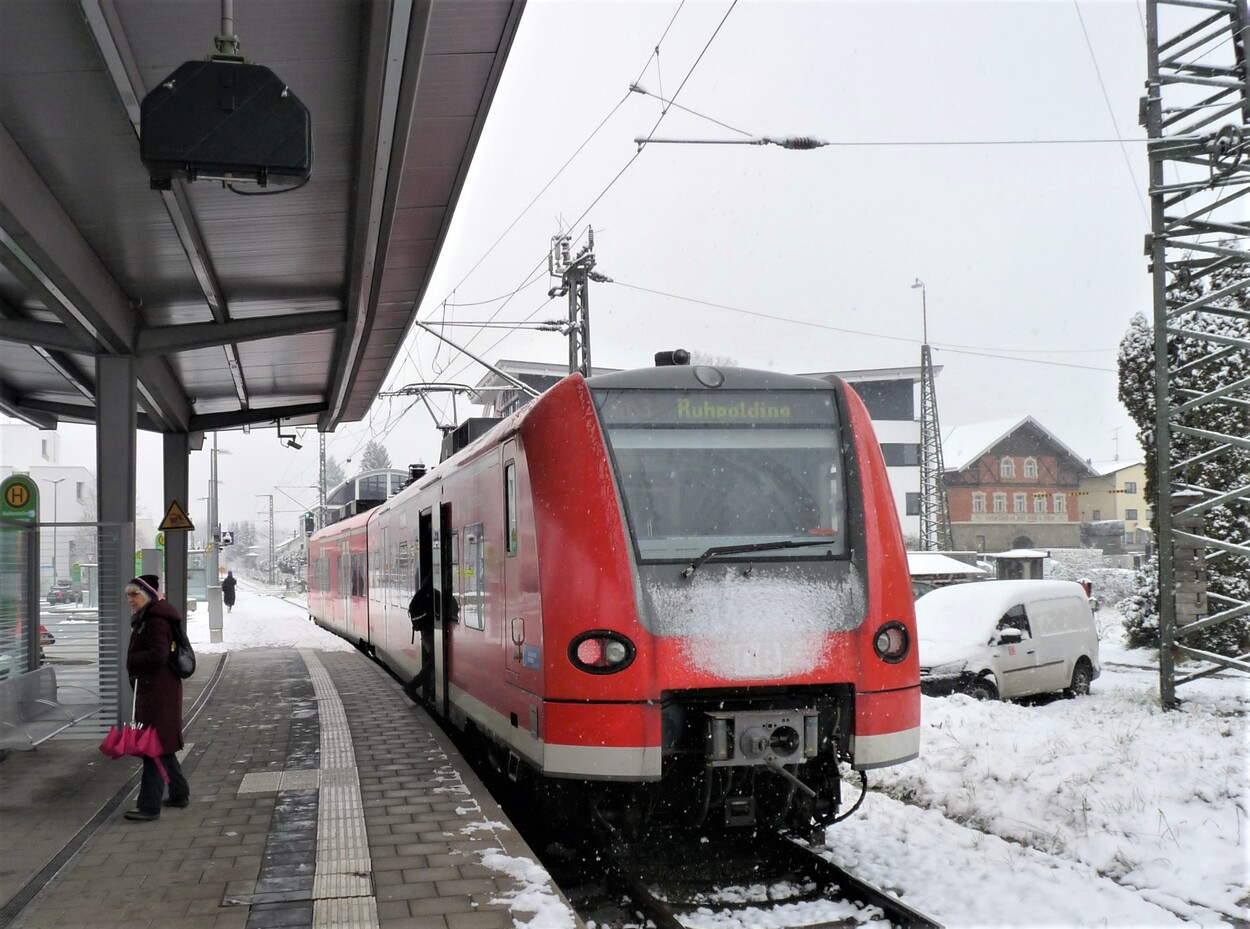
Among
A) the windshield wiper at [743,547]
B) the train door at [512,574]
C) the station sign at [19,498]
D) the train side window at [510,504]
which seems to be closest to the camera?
the windshield wiper at [743,547]

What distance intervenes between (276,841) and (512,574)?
78.8 inches

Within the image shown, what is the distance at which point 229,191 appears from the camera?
8.00 meters

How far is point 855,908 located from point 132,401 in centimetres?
830

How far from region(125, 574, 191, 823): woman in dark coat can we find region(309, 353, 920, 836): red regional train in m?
2.10

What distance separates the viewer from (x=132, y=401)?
10.9 m

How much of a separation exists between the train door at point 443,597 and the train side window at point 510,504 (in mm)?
2500

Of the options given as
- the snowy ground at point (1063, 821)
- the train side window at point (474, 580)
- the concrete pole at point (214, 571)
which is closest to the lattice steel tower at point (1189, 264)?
the snowy ground at point (1063, 821)

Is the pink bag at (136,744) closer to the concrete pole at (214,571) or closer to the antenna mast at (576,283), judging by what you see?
the antenna mast at (576,283)

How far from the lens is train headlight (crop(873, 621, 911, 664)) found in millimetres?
6332

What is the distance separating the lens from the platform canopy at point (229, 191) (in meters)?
5.87

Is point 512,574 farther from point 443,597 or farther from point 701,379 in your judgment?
point 443,597

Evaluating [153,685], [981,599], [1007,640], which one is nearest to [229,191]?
[153,685]

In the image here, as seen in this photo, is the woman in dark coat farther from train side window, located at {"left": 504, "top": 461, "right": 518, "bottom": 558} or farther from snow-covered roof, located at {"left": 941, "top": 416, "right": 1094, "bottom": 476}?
snow-covered roof, located at {"left": 941, "top": 416, "right": 1094, "bottom": 476}

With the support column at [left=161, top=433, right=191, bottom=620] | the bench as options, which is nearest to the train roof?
the bench
